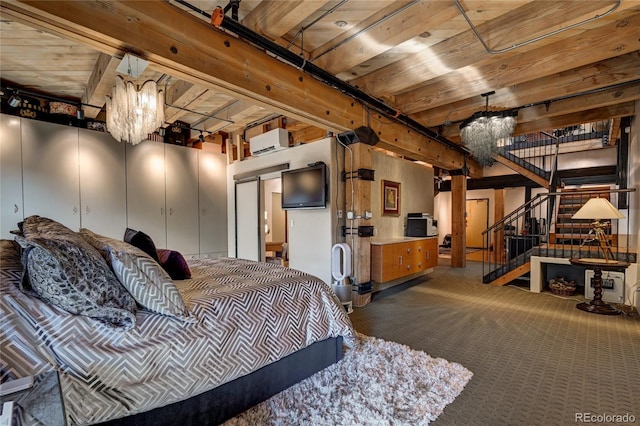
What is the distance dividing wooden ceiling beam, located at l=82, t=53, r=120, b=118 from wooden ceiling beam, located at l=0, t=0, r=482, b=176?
1.05 metres

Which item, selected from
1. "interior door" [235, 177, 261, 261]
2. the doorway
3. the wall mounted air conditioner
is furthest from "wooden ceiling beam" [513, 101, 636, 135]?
the doorway

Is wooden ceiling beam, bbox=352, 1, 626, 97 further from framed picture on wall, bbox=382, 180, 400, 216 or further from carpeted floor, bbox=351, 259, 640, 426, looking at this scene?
carpeted floor, bbox=351, 259, 640, 426

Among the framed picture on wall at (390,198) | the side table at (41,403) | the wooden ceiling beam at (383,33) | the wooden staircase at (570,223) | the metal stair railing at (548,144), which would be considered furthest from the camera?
the metal stair railing at (548,144)

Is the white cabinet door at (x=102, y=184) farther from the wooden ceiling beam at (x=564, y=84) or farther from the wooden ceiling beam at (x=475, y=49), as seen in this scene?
the wooden ceiling beam at (x=564, y=84)

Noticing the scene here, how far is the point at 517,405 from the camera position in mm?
1788

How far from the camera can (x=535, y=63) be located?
310 cm

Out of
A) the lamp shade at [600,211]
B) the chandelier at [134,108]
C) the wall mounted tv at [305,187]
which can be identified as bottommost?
the lamp shade at [600,211]

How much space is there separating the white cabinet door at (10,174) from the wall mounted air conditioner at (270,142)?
3047mm

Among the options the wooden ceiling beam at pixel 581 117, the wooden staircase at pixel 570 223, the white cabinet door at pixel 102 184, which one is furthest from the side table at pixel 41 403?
the wooden staircase at pixel 570 223

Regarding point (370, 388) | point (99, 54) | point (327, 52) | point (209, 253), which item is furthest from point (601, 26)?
point (209, 253)

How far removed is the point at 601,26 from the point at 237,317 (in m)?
3.96

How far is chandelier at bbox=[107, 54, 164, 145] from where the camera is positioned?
2523mm

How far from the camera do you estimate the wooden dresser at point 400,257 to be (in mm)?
4184

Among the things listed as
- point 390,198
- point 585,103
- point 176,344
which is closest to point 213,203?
point 390,198
